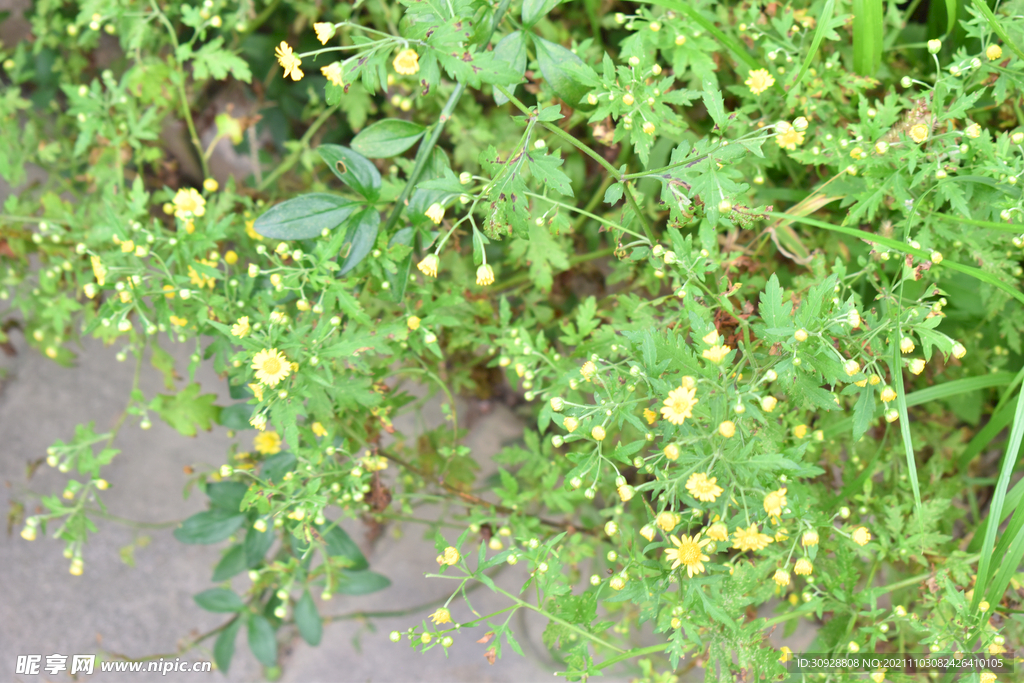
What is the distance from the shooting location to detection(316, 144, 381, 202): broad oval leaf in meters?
1.52

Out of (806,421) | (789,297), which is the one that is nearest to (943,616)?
(806,421)

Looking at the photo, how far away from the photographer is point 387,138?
1520 mm

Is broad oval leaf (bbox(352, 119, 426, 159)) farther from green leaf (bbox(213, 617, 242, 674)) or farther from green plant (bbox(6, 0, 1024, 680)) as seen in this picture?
green leaf (bbox(213, 617, 242, 674))

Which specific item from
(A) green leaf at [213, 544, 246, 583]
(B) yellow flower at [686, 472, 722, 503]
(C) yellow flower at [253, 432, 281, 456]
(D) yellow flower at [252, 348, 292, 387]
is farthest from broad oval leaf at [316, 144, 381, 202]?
(A) green leaf at [213, 544, 246, 583]

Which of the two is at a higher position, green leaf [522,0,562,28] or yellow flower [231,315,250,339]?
green leaf [522,0,562,28]

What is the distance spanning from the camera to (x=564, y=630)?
4.46 ft

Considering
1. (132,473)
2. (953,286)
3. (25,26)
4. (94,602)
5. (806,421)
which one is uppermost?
(25,26)

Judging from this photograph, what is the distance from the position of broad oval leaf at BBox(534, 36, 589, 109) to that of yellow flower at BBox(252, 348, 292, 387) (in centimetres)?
82

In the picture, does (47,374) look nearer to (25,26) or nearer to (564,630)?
(25,26)

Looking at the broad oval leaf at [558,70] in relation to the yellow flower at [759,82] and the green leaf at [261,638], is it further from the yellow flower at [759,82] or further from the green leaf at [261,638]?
the green leaf at [261,638]

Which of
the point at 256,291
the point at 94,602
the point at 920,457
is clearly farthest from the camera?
the point at 94,602

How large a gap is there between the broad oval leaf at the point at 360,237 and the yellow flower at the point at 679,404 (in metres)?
0.78

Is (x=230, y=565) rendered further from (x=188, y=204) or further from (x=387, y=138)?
(x=387, y=138)

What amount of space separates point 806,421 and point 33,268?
281cm
